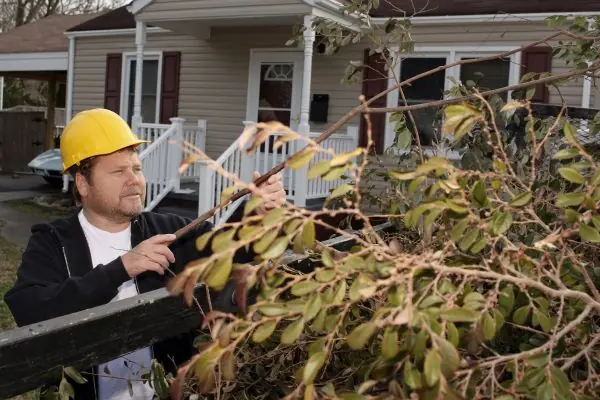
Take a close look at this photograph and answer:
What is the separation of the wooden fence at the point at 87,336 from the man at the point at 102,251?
39 centimetres

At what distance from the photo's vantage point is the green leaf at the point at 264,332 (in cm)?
102

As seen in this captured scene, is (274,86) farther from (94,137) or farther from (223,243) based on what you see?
(223,243)

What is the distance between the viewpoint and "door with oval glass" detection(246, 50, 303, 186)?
12312 millimetres

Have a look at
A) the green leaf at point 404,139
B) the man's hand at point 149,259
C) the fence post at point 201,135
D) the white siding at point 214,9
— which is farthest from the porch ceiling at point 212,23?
the man's hand at point 149,259

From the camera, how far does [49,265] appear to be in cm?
225

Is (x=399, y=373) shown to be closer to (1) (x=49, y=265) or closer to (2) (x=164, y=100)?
(1) (x=49, y=265)

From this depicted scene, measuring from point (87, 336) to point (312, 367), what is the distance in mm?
668

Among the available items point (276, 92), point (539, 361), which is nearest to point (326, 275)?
point (539, 361)

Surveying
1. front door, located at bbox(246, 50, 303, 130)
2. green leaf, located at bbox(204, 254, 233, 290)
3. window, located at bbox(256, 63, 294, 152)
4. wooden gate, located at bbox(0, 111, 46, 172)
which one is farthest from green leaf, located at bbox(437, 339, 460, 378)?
wooden gate, located at bbox(0, 111, 46, 172)

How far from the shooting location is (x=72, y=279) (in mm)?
2100

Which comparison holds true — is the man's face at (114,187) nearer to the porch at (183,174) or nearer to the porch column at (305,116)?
the porch column at (305,116)

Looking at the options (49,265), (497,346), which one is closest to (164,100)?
(49,265)

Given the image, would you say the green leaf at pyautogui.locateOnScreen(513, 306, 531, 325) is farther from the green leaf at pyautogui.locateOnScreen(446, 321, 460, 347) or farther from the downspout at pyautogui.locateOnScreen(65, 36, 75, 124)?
the downspout at pyautogui.locateOnScreen(65, 36, 75, 124)

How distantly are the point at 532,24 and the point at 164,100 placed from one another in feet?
24.8
